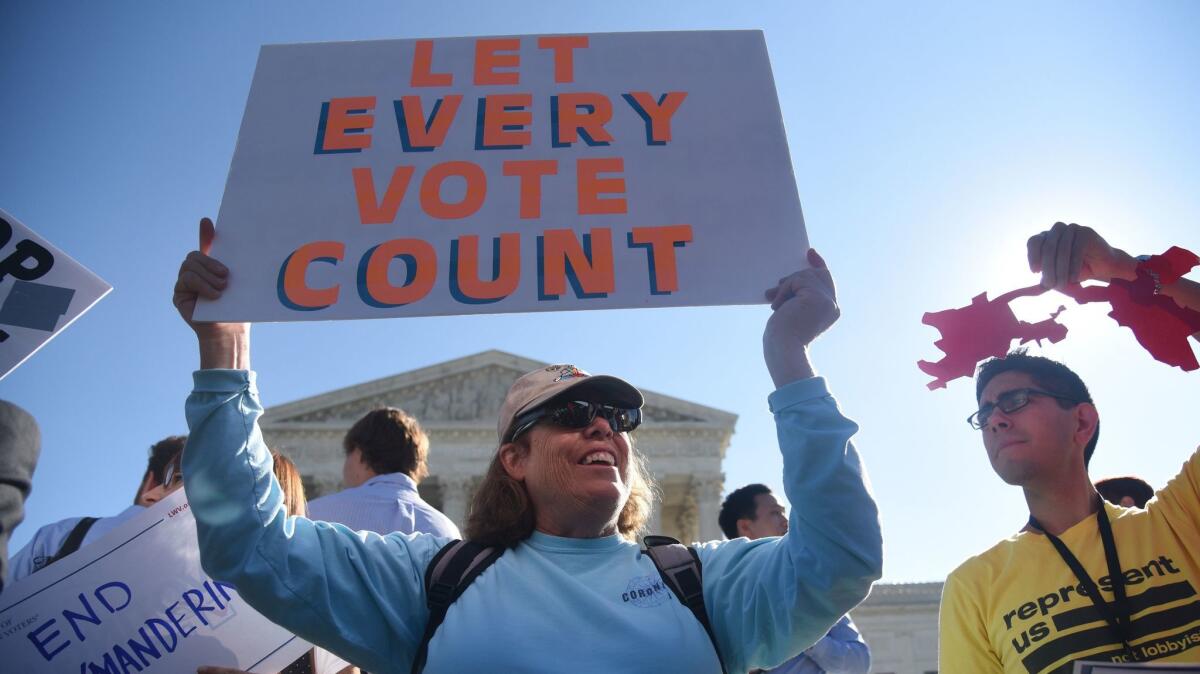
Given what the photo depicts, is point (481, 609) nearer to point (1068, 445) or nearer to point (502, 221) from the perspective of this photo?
point (502, 221)

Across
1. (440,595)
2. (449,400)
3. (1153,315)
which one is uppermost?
(449,400)

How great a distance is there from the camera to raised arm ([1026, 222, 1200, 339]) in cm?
207

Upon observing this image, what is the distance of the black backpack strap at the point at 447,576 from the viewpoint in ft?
5.75

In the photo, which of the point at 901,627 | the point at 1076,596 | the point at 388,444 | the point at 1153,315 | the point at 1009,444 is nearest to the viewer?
the point at 1153,315

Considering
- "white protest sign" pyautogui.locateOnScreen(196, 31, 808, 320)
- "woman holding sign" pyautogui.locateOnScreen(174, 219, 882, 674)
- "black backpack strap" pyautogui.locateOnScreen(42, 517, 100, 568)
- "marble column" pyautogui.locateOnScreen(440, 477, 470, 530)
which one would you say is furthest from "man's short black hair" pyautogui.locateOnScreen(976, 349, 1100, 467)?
"marble column" pyautogui.locateOnScreen(440, 477, 470, 530)

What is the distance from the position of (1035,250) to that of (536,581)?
1382 mm

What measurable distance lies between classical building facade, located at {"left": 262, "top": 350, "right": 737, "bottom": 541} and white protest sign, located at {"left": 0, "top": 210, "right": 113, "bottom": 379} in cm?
2862

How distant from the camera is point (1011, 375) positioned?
2.72 metres

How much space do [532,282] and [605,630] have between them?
83cm

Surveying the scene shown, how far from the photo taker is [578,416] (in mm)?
1953

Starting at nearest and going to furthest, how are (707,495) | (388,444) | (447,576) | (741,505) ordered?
(447,576), (388,444), (741,505), (707,495)

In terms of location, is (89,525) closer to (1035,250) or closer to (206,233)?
(206,233)

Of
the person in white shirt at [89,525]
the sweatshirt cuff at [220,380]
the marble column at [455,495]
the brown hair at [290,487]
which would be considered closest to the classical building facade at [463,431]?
the marble column at [455,495]

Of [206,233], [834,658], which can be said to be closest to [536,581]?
[206,233]
